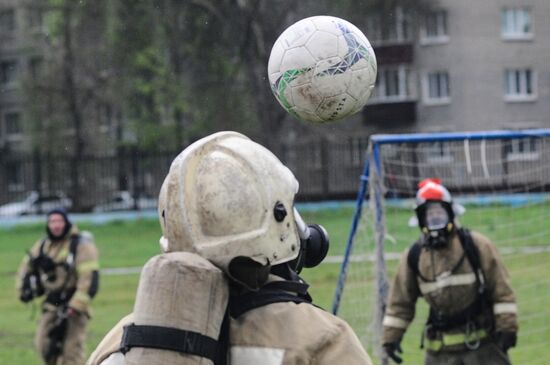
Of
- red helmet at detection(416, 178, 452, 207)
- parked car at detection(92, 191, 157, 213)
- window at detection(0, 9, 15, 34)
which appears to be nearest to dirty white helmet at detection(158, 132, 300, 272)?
red helmet at detection(416, 178, 452, 207)

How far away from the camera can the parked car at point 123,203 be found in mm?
35062

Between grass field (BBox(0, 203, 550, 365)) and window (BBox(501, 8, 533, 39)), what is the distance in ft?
A: 58.7

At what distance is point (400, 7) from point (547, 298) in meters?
31.0

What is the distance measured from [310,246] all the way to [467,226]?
431 inches

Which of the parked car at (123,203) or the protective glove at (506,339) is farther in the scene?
the parked car at (123,203)

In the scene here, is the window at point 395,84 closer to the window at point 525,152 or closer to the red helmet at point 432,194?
the window at point 525,152

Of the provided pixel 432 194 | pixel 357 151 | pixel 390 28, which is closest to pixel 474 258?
pixel 432 194

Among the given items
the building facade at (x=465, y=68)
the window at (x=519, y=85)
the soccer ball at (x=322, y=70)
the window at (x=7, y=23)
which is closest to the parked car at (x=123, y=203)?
the building facade at (x=465, y=68)

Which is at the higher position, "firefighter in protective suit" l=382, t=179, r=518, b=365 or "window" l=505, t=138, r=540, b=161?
"window" l=505, t=138, r=540, b=161

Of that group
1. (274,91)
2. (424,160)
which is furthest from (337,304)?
(424,160)

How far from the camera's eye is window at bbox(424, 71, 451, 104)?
46688 millimetres

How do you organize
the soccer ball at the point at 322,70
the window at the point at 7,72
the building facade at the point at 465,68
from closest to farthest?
1. the soccer ball at the point at 322,70
2. the building facade at the point at 465,68
3. the window at the point at 7,72

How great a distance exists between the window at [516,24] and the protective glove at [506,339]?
38533mm

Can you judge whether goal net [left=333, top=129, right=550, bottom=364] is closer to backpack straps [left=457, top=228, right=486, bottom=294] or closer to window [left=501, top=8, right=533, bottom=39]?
backpack straps [left=457, top=228, right=486, bottom=294]
